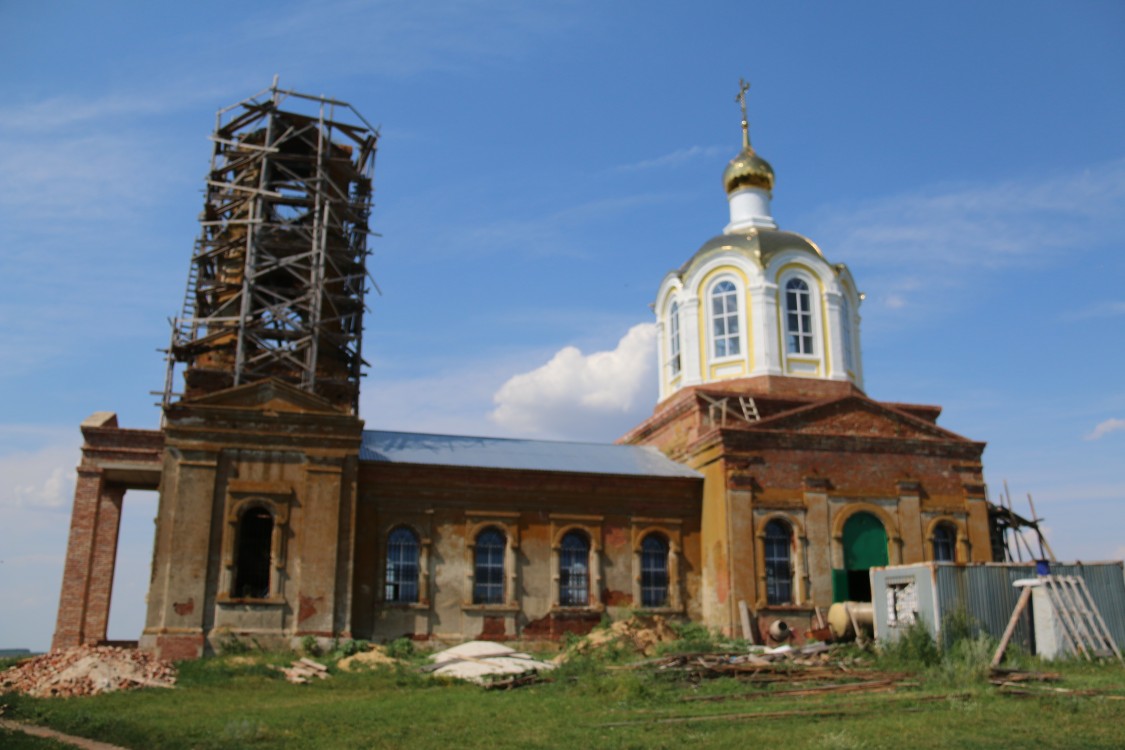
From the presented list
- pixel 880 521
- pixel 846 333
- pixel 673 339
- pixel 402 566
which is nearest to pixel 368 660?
pixel 402 566

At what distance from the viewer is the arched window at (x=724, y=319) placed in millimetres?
28547

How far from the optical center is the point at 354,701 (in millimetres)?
15523

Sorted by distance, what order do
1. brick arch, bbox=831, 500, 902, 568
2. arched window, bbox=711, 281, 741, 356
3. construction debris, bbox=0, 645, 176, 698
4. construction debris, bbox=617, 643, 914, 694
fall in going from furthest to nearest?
arched window, bbox=711, 281, 741, 356, brick arch, bbox=831, 500, 902, 568, construction debris, bbox=0, 645, 176, 698, construction debris, bbox=617, 643, 914, 694

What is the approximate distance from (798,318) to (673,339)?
12.3 ft

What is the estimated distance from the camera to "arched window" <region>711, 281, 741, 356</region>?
28547 millimetres

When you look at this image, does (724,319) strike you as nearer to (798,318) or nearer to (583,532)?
(798,318)

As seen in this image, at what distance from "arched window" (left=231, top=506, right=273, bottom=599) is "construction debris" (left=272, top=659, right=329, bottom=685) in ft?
9.62

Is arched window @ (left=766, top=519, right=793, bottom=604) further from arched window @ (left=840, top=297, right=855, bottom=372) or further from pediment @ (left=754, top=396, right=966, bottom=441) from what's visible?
arched window @ (left=840, top=297, right=855, bottom=372)

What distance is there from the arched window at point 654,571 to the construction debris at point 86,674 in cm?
1090

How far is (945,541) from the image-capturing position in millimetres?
25984

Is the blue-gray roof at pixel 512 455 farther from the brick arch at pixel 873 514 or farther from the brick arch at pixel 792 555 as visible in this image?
the brick arch at pixel 873 514

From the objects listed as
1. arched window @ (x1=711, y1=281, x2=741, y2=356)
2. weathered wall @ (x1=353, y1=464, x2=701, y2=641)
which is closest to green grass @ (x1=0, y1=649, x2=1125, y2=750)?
weathered wall @ (x1=353, y1=464, x2=701, y2=641)

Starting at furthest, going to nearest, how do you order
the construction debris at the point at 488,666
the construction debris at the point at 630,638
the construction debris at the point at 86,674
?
1. the construction debris at the point at 630,638
2. the construction debris at the point at 488,666
3. the construction debris at the point at 86,674

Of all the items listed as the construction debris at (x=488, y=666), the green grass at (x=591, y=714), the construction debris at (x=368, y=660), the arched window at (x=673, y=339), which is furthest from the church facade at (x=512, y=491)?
the green grass at (x=591, y=714)
